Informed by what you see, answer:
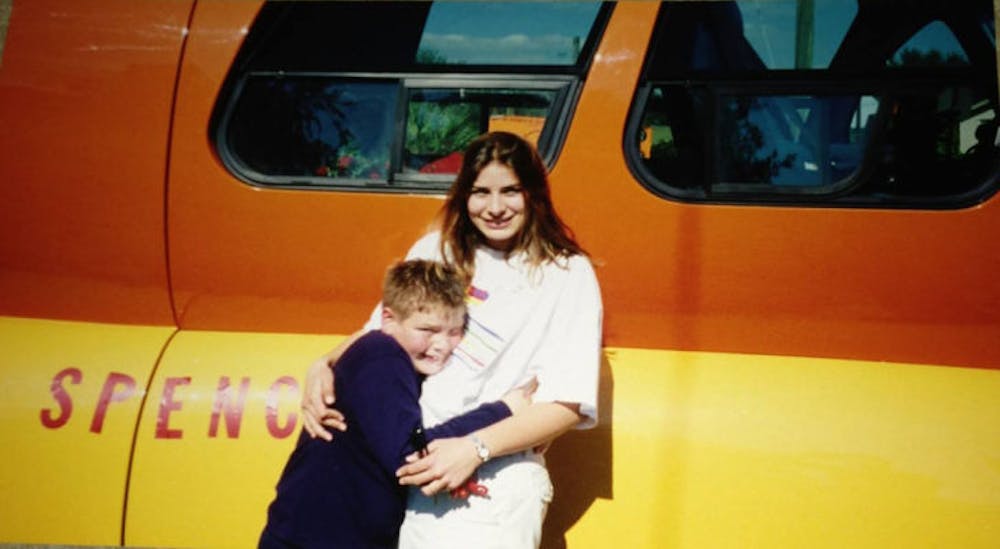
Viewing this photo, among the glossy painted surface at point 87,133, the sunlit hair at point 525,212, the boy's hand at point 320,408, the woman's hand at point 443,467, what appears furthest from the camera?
the glossy painted surface at point 87,133

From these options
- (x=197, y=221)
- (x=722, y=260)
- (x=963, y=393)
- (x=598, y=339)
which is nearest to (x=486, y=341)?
(x=598, y=339)

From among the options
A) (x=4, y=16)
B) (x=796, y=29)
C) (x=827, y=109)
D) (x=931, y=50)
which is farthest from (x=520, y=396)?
(x=4, y=16)

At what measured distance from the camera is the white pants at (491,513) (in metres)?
1.55

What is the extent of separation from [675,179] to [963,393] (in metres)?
0.79

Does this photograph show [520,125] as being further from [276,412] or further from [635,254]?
[276,412]

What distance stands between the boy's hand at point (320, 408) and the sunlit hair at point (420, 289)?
0.69 feet

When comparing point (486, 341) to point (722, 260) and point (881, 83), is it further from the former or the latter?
point (881, 83)

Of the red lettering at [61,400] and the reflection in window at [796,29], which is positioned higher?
the reflection in window at [796,29]

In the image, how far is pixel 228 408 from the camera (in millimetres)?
1825

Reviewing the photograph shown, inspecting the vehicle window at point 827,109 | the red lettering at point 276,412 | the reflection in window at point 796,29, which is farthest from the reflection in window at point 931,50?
the red lettering at point 276,412

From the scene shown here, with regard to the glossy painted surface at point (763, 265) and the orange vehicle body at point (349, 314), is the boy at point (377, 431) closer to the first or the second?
the orange vehicle body at point (349, 314)

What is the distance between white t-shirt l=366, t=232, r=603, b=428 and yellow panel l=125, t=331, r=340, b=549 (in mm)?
350

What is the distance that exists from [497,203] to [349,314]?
1.62 ft

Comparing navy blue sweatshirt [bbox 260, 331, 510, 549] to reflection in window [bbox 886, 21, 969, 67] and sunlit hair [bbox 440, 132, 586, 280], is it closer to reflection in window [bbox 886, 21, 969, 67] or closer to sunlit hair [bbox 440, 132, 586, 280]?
sunlit hair [bbox 440, 132, 586, 280]
